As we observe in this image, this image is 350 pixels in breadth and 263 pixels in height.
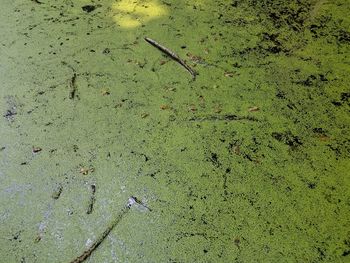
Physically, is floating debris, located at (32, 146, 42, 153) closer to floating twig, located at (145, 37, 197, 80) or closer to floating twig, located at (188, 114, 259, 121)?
floating twig, located at (188, 114, 259, 121)

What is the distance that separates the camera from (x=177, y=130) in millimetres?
1269

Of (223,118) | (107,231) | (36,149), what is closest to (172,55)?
(223,118)

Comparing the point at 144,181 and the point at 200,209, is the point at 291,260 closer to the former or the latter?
the point at 200,209

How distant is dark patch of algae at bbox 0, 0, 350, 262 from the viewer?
100 centimetres

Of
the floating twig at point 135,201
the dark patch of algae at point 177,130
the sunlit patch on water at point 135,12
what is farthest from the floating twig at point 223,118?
the sunlit patch on water at point 135,12

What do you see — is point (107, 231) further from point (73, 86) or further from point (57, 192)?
point (73, 86)

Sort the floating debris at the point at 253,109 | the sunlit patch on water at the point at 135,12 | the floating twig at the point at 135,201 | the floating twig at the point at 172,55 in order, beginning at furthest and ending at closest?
the sunlit patch on water at the point at 135,12
the floating twig at the point at 172,55
the floating debris at the point at 253,109
the floating twig at the point at 135,201

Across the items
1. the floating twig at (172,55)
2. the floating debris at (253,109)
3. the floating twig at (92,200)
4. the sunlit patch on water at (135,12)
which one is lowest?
the floating twig at (92,200)

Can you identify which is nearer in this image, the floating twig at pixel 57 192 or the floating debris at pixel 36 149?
the floating twig at pixel 57 192

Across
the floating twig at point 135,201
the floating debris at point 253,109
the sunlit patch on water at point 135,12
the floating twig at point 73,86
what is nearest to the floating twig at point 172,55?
the sunlit patch on water at point 135,12

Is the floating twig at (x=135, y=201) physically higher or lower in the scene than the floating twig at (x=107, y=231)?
higher

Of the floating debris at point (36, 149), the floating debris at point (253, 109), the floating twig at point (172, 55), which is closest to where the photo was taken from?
the floating debris at point (36, 149)

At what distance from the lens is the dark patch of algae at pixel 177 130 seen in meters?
1.00

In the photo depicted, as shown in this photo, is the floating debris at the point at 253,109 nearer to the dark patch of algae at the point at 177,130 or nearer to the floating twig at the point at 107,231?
the dark patch of algae at the point at 177,130
